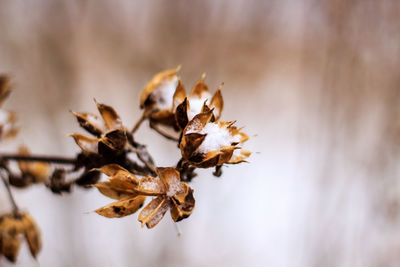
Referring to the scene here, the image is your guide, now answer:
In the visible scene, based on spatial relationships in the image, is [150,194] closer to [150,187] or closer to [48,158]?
[150,187]

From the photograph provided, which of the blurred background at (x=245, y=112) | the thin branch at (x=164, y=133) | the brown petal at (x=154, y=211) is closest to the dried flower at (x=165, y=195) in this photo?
the brown petal at (x=154, y=211)

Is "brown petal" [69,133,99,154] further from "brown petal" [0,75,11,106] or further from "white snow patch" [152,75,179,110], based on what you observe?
"brown petal" [0,75,11,106]

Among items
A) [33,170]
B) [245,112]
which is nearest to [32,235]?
[33,170]

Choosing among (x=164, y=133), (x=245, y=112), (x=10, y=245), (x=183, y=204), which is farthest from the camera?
(x=245, y=112)

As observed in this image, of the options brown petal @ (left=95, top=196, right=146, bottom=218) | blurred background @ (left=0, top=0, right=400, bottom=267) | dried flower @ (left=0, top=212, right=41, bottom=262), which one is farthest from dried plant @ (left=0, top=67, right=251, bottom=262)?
blurred background @ (left=0, top=0, right=400, bottom=267)

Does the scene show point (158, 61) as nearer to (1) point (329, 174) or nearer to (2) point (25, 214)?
(1) point (329, 174)

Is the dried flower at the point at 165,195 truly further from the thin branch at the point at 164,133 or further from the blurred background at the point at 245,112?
the blurred background at the point at 245,112

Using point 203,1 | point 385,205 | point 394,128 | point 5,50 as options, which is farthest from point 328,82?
point 5,50
